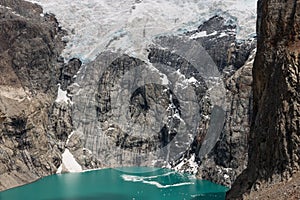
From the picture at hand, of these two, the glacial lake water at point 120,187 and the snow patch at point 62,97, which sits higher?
the snow patch at point 62,97

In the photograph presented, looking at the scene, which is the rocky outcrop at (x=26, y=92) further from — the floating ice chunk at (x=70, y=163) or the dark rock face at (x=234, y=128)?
the dark rock face at (x=234, y=128)

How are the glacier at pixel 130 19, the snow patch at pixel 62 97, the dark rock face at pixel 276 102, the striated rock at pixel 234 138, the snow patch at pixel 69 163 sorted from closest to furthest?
the dark rock face at pixel 276 102 → the striated rock at pixel 234 138 → the snow patch at pixel 69 163 → the snow patch at pixel 62 97 → the glacier at pixel 130 19

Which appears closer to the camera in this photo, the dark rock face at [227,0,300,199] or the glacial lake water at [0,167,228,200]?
the dark rock face at [227,0,300,199]

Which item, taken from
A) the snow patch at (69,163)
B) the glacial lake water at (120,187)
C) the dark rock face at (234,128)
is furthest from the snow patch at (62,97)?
the dark rock face at (234,128)

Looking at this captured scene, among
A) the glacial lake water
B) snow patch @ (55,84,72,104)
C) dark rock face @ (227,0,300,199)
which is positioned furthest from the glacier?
dark rock face @ (227,0,300,199)

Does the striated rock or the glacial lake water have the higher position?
the striated rock

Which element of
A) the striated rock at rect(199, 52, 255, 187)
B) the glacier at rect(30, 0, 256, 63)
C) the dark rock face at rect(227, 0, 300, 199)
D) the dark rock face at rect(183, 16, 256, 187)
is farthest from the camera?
the glacier at rect(30, 0, 256, 63)

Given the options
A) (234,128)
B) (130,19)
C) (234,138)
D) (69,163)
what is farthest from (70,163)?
(130,19)

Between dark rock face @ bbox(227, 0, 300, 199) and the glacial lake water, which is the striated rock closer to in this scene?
the glacial lake water
